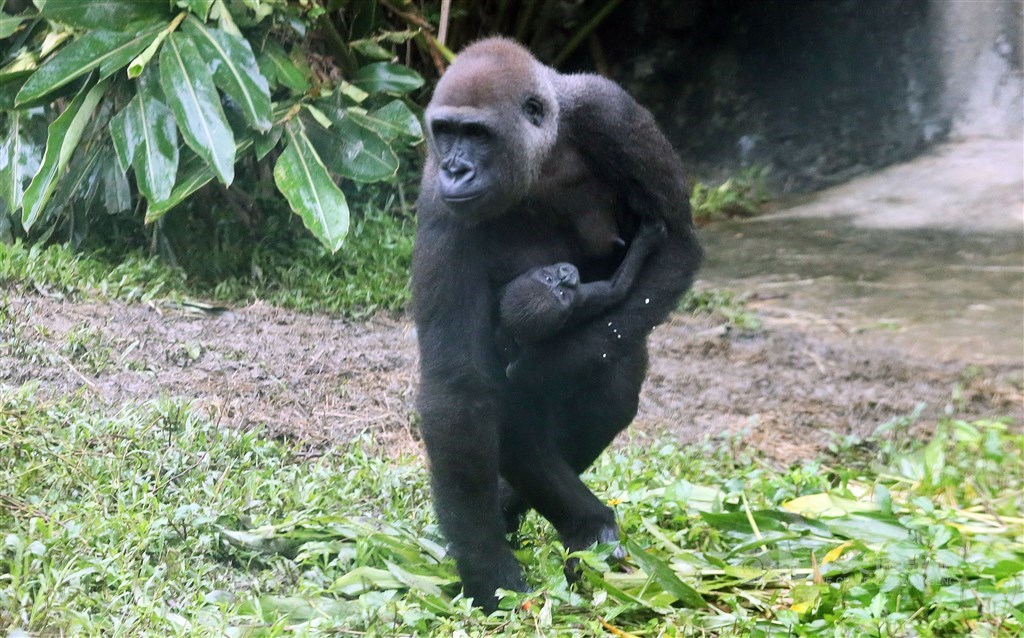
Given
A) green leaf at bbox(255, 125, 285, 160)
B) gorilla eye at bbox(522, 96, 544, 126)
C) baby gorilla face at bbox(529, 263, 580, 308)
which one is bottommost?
baby gorilla face at bbox(529, 263, 580, 308)

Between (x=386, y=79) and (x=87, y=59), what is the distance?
181 centimetres

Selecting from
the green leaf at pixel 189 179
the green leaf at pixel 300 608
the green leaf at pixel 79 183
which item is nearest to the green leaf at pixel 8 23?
the green leaf at pixel 79 183

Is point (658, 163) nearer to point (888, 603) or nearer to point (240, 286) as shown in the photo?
point (888, 603)

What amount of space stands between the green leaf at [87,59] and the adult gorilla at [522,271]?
232 cm

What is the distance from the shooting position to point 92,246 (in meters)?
5.03

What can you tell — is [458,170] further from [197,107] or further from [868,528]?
[197,107]

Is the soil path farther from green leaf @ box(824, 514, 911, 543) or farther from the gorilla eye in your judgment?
the gorilla eye

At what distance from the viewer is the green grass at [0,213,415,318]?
459cm

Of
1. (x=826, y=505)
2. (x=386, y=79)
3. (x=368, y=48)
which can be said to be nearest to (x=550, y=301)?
(x=826, y=505)

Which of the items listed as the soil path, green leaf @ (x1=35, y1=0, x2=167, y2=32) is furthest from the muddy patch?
green leaf @ (x1=35, y1=0, x2=167, y2=32)

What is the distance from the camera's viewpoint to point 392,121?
19.7ft

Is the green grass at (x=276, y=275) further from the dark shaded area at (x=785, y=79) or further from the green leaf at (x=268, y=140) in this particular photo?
the dark shaded area at (x=785, y=79)

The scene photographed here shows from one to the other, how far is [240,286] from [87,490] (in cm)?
164

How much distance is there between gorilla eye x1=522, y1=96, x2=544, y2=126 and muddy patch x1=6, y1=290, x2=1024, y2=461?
1762 mm
